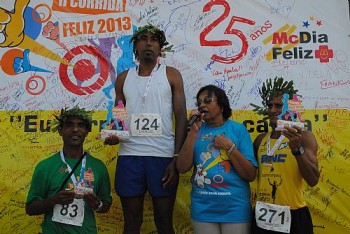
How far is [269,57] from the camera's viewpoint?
4520mm

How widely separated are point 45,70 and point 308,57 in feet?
9.37

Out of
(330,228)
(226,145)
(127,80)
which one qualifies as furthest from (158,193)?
(330,228)

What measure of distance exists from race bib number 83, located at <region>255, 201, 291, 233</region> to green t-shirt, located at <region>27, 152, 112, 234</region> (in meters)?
1.21

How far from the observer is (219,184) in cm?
318

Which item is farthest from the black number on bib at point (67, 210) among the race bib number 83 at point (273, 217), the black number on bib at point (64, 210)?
the race bib number 83 at point (273, 217)

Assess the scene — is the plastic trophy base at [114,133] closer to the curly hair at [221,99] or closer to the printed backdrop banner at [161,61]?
the curly hair at [221,99]

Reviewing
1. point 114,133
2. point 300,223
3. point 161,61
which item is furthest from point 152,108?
point 300,223

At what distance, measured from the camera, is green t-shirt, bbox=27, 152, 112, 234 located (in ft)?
10.7

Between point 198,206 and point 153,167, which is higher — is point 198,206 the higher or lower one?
the lower one

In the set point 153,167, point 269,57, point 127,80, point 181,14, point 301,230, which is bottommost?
point 301,230

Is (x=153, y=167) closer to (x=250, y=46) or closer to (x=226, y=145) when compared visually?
(x=226, y=145)

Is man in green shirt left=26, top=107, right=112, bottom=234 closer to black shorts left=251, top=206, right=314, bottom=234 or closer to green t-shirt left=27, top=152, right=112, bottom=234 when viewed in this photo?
green t-shirt left=27, top=152, right=112, bottom=234

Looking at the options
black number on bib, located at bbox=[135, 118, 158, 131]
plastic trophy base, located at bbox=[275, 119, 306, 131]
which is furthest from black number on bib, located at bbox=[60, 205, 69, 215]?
plastic trophy base, located at bbox=[275, 119, 306, 131]

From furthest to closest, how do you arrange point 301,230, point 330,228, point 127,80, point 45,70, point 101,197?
point 45,70 < point 330,228 < point 127,80 < point 101,197 < point 301,230
